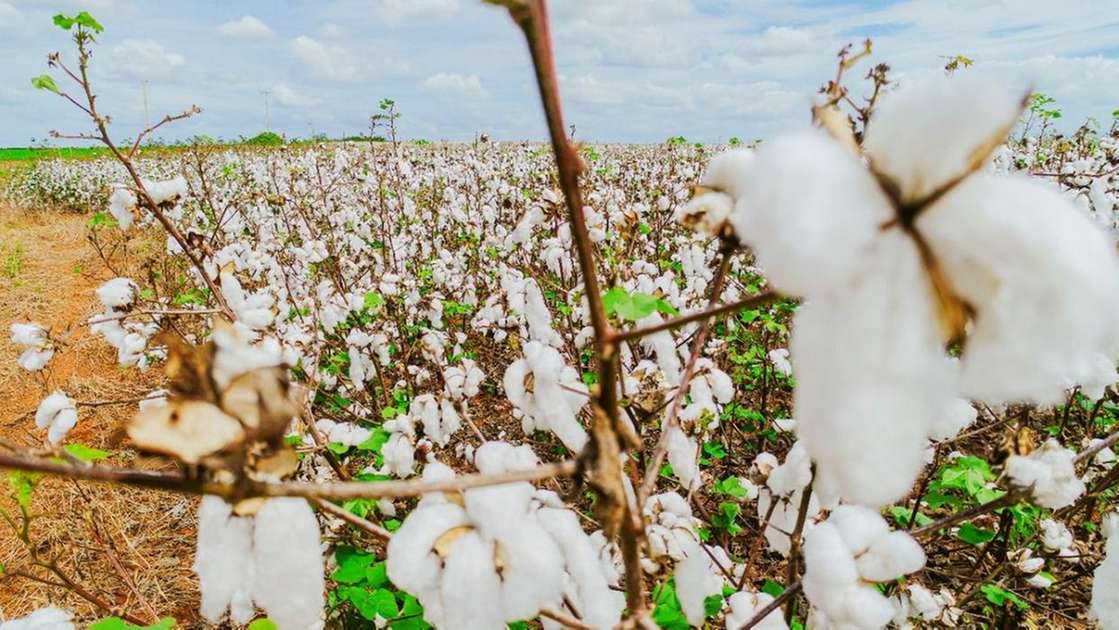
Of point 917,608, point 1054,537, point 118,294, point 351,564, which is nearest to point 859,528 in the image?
point 917,608

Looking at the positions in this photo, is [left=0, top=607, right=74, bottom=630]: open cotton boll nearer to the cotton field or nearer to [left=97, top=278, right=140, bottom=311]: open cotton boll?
the cotton field

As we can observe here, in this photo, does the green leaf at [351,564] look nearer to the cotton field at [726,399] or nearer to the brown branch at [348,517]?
the cotton field at [726,399]

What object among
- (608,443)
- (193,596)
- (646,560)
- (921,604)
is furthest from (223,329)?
(193,596)

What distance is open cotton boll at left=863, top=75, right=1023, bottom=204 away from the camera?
0.56 metres

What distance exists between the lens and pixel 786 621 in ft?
6.14

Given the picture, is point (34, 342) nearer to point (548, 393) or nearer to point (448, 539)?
point (548, 393)

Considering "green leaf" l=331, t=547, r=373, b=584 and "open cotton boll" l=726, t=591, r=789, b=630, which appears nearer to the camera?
"open cotton boll" l=726, t=591, r=789, b=630

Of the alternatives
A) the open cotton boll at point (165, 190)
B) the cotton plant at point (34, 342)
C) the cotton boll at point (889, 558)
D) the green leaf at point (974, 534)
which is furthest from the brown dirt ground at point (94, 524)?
the green leaf at point (974, 534)

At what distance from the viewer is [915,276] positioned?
1.78 feet

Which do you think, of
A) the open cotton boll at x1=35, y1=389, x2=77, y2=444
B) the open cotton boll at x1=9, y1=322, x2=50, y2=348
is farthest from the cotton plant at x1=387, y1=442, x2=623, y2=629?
the open cotton boll at x1=9, y1=322, x2=50, y2=348

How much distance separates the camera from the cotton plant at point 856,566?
125cm

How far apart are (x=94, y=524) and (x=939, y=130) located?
339 cm

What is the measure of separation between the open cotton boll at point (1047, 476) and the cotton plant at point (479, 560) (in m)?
1.29

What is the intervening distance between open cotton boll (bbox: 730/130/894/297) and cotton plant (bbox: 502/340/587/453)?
3.19 feet
